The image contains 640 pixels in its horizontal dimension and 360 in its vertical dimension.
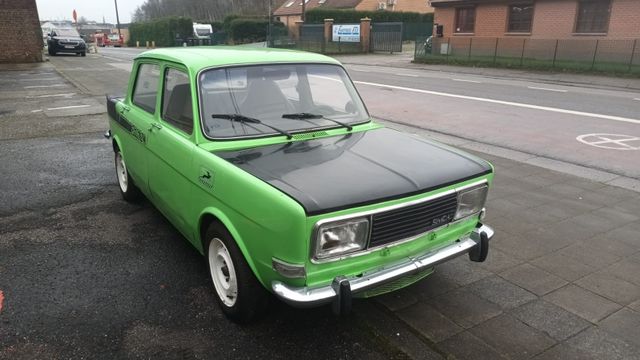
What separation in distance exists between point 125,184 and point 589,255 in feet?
15.1

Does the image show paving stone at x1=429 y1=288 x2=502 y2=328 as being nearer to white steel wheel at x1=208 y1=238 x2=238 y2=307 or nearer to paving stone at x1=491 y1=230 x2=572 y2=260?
paving stone at x1=491 y1=230 x2=572 y2=260

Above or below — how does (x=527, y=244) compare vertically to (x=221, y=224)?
below

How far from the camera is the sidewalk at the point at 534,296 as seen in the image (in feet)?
9.71

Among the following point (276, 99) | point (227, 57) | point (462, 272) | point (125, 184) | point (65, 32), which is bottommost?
point (462, 272)

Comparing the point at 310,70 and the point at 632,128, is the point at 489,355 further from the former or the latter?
the point at 632,128

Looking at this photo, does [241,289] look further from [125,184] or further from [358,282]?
[125,184]

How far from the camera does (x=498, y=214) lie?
16.4 feet

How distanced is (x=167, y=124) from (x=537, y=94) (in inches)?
520

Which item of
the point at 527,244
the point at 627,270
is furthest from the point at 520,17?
the point at 627,270

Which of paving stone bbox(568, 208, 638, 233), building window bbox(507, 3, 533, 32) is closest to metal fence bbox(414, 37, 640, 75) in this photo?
building window bbox(507, 3, 533, 32)

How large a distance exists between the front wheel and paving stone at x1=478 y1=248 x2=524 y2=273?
3.58 m

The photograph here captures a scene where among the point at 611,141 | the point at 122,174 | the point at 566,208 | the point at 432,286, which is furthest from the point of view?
the point at 611,141

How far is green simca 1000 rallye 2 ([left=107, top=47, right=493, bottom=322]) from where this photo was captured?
2.62 m

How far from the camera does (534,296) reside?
3.50 metres
